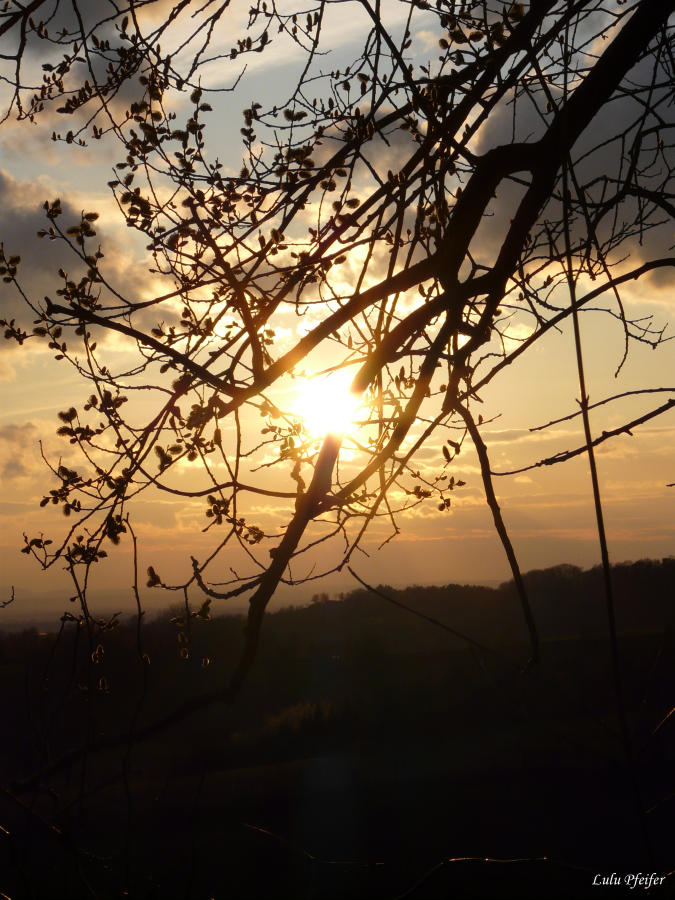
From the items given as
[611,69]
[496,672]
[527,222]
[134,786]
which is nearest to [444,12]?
[611,69]

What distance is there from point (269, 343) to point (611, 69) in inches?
67.7

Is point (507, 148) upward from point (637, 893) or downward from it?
upward

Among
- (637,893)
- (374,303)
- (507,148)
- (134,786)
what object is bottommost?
(134,786)

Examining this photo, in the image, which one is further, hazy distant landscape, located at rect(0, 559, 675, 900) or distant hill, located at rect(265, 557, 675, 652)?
distant hill, located at rect(265, 557, 675, 652)

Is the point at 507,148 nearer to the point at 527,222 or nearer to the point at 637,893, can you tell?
the point at 527,222

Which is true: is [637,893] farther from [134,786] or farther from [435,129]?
[134,786]

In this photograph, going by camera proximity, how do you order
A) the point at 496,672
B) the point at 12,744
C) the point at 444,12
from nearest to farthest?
the point at 444,12
the point at 12,744
the point at 496,672

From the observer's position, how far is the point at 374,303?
9.97 feet

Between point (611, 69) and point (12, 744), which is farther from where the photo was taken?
point (12, 744)

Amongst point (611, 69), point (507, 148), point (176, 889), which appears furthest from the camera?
point (176, 889)

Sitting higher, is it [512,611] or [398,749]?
[512,611]

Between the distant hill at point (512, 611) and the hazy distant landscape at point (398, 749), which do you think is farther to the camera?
the distant hill at point (512, 611)

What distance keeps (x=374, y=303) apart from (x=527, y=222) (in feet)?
2.22

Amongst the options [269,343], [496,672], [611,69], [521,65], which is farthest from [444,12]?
[496,672]
